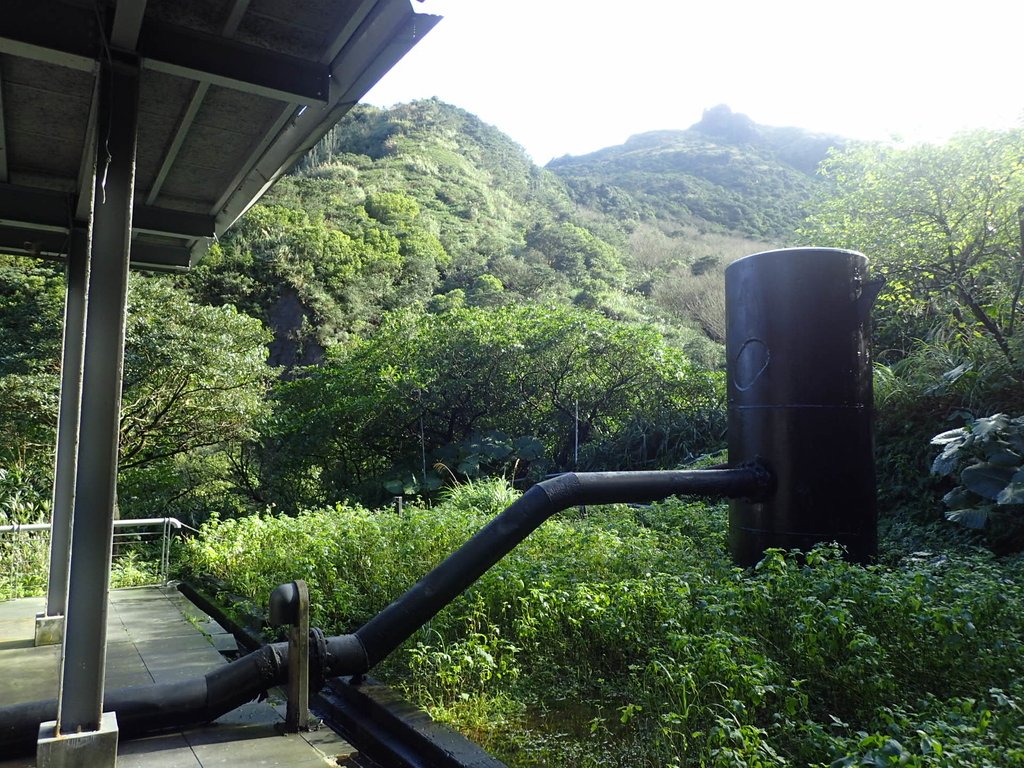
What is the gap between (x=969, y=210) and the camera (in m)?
8.63

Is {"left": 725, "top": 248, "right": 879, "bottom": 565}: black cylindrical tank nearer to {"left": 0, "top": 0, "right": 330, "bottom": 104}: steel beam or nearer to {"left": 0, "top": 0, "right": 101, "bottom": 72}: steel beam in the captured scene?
{"left": 0, "top": 0, "right": 330, "bottom": 104}: steel beam

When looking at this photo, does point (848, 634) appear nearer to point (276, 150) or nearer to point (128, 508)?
point (276, 150)

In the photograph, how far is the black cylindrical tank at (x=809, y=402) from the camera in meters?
4.32

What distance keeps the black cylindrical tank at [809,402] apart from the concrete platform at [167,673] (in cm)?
280

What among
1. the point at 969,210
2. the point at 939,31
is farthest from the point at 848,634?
the point at 939,31

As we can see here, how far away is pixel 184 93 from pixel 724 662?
11.9 ft

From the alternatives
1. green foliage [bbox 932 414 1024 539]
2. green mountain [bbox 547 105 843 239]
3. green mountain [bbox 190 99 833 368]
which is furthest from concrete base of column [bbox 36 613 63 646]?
green mountain [bbox 547 105 843 239]

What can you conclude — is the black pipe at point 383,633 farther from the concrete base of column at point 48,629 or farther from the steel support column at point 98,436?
the concrete base of column at point 48,629

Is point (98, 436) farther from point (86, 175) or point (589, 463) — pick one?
point (589, 463)

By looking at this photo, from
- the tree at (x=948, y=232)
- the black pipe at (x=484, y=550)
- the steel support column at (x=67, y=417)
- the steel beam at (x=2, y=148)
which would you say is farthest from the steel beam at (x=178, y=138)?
the tree at (x=948, y=232)

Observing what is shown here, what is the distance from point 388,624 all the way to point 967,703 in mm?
2556

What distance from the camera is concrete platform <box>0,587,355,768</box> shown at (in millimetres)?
3287

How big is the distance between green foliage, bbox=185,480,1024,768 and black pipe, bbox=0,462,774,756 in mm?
322

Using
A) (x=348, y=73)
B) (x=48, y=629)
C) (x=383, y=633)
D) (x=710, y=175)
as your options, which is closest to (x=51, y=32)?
(x=348, y=73)
